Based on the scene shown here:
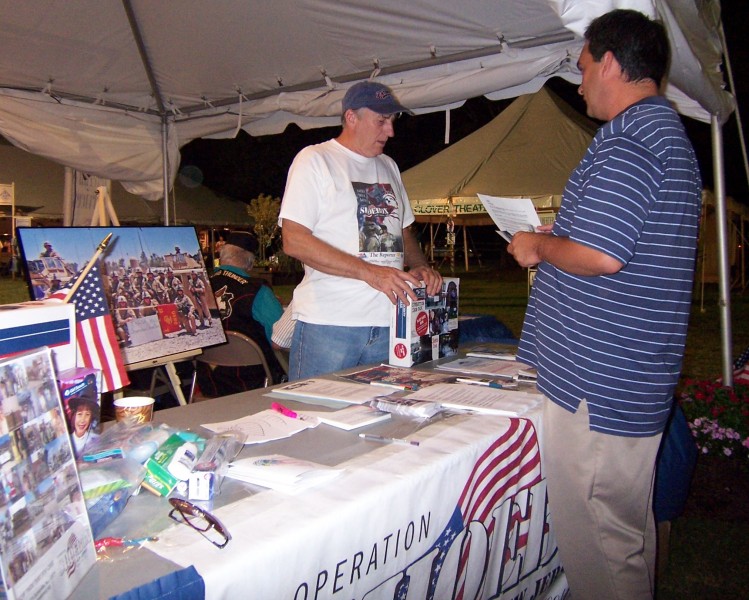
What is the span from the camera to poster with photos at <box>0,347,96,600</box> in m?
0.70

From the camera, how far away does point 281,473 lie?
1.13 m

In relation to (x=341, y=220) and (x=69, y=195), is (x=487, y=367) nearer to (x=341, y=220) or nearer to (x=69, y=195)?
(x=341, y=220)

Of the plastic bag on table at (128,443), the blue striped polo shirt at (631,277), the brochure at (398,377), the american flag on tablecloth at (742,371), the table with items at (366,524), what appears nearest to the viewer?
the table with items at (366,524)

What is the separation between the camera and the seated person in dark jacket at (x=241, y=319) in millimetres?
3627

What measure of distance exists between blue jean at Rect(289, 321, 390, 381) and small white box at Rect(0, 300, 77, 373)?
117 cm

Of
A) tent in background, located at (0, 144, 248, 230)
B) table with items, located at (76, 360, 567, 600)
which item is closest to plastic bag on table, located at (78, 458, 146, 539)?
table with items, located at (76, 360, 567, 600)

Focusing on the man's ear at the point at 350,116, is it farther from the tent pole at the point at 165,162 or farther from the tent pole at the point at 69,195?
the tent pole at the point at 69,195

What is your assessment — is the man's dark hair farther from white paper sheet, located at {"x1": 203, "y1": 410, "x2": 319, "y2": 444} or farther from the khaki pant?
white paper sheet, located at {"x1": 203, "y1": 410, "x2": 319, "y2": 444}

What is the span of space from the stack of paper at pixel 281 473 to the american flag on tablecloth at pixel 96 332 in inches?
17.5

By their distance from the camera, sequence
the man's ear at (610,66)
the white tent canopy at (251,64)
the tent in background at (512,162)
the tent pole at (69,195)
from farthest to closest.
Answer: the tent in background at (512,162) → the tent pole at (69,195) → the white tent canopy at (251,64) → the man's ear at (610,66)

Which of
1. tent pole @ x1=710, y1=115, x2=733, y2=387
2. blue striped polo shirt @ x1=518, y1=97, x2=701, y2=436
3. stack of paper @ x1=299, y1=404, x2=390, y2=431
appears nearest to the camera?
blue striped polo shirt @ x1=518, y1=97, x2=701, y2=436

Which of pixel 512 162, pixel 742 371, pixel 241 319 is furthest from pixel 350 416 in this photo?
pixel 512 162

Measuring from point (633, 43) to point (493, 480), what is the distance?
1044mm

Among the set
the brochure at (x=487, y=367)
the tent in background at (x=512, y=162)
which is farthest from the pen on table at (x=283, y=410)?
the tent in background at (x=512, y=162)
